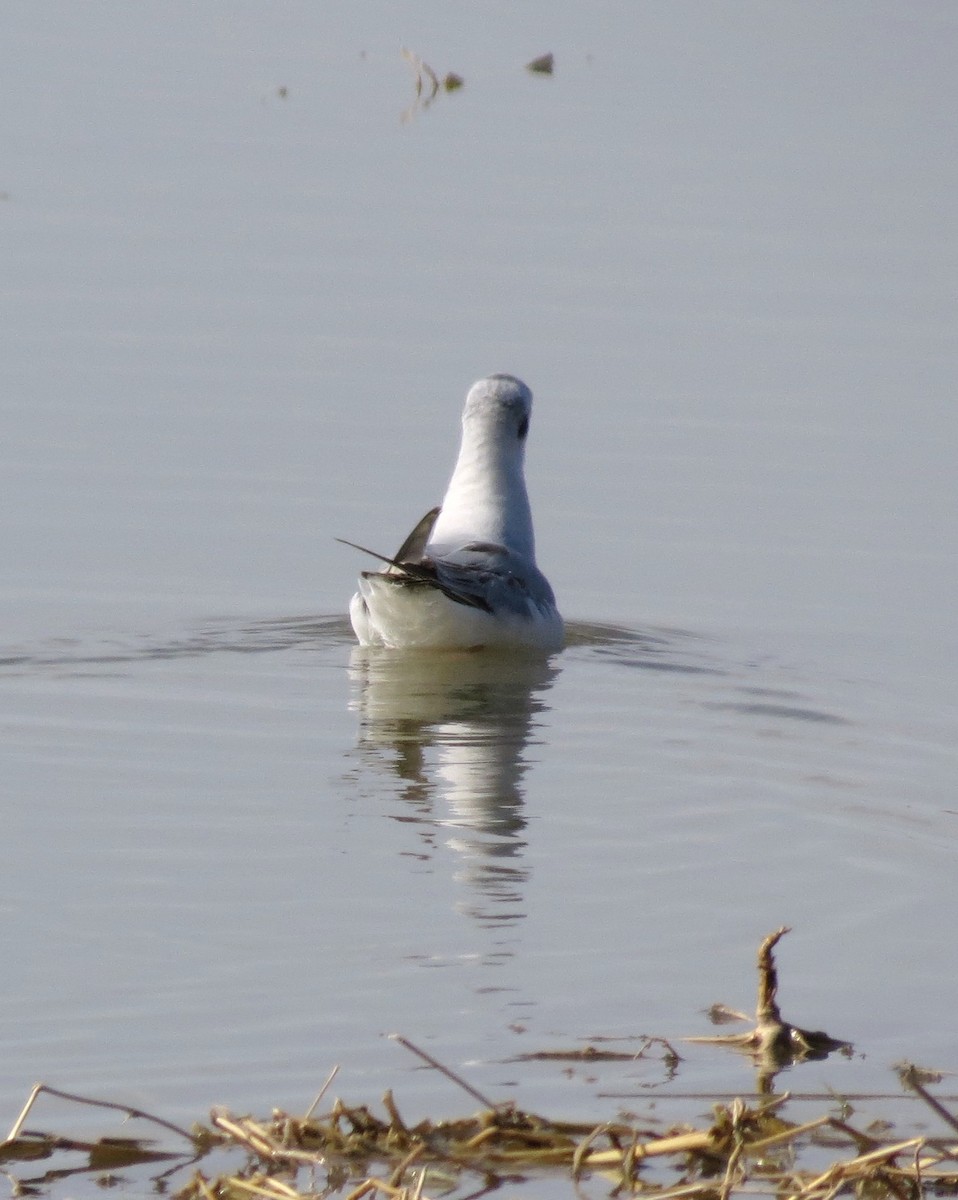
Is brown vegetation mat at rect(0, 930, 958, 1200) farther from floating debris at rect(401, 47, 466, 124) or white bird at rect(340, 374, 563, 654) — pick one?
floating debris at rect(401, 47, 466, 124)

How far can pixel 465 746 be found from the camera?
8.22m

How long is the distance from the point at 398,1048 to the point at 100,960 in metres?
0.85

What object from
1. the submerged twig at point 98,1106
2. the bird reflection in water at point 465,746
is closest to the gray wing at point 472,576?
the bird reflection in water at point 465,746

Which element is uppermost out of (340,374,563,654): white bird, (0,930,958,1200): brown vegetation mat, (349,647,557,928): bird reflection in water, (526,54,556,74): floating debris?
(526,54,556,74): floating debris

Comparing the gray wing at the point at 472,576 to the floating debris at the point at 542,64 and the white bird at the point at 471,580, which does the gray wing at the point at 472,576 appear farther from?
the floating debris at the point at 542,64

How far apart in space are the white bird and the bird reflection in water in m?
0.12

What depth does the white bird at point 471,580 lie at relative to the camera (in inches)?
376

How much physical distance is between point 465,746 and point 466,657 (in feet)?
5.56

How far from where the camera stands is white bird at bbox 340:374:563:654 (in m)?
9.54

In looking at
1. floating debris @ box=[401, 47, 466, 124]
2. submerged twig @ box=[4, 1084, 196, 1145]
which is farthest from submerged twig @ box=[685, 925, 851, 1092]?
floating debris @ box=[401, 47, 466, 124]

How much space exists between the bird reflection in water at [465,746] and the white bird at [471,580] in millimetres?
121

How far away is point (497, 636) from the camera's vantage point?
32.1ft

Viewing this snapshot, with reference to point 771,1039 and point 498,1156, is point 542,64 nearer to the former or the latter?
point 771,1039

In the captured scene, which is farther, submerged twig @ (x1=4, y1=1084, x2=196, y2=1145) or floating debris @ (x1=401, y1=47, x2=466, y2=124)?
floating debris @ (x1=401, y1=47, x2=466, y2=124)
